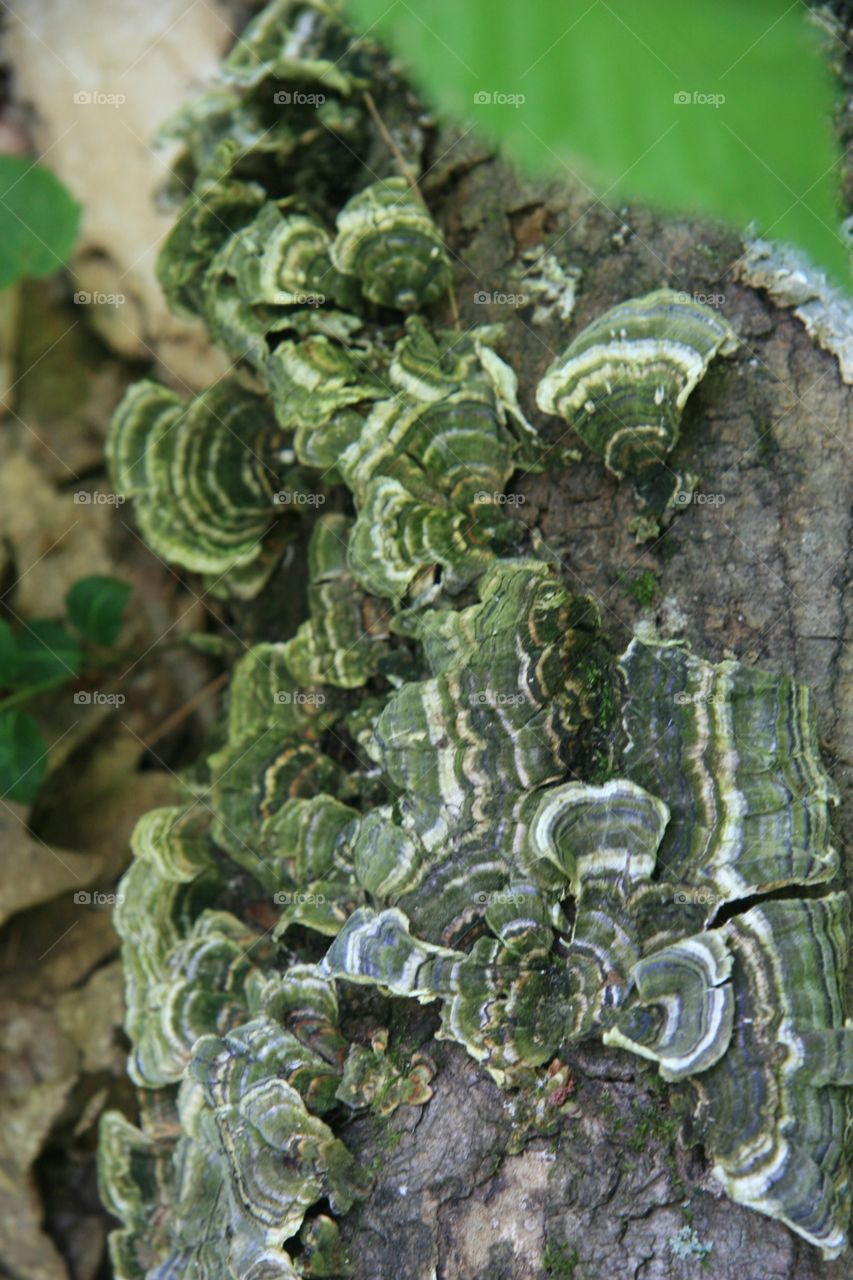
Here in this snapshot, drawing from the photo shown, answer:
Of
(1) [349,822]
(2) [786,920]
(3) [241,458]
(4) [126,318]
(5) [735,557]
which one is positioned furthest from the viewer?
(4) [126,318]

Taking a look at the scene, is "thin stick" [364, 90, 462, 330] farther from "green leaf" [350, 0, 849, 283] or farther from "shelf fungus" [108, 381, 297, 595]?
"green leaf" [350, 0, 849, 283]

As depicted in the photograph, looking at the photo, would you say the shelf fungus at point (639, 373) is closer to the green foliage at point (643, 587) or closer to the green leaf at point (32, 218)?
the green foliage at point (643, 587)

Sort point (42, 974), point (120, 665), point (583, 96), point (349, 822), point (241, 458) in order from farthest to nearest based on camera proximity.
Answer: point (120, 665) < point (42, 974) < point (241, 458) < point (349, 822) < point (583, 96)

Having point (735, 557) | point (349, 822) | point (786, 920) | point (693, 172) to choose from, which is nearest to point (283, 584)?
point (349, 822)

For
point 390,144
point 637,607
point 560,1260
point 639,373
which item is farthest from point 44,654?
point 560,1260

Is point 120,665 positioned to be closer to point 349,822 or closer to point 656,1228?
point 349,822

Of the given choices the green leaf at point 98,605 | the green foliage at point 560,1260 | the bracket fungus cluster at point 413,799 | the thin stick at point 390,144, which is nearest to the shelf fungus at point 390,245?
the bracket fungus cluster at point 413,799

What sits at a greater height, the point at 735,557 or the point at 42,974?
the point at 735,557

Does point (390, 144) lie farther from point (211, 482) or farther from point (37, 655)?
point (37, 655)
